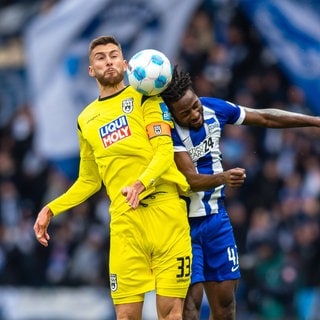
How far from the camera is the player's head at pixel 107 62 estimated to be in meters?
11.0

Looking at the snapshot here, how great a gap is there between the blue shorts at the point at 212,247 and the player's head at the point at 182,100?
929mm

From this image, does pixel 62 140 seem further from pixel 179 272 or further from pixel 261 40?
pixel 179 272

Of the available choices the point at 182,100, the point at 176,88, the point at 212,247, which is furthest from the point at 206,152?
the point at 212,247

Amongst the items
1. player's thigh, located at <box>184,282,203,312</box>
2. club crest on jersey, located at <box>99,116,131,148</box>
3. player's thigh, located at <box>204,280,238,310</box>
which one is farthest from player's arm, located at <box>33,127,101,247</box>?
Answer: player's thigh, located at <box>204,280,238,310</box>

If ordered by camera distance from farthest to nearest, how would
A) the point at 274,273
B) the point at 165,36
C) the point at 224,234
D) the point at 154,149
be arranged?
the point at 165,36 < the point at 274,273 < the point at 224,234 < the point at 154,149

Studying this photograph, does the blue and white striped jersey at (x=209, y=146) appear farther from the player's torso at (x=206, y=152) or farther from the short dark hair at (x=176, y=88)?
the short dark hair at (x=176, y=88)

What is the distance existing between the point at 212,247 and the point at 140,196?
117 cm

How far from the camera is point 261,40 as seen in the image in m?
19.9

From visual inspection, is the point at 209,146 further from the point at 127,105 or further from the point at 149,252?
the point at 149,252

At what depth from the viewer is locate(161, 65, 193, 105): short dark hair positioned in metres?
11.1

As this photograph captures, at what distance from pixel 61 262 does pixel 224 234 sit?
9065 millimetres

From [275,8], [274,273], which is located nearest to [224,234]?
[274,273]

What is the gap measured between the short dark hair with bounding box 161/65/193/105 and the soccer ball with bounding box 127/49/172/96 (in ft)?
0.88

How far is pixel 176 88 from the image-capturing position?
11.2 metres
